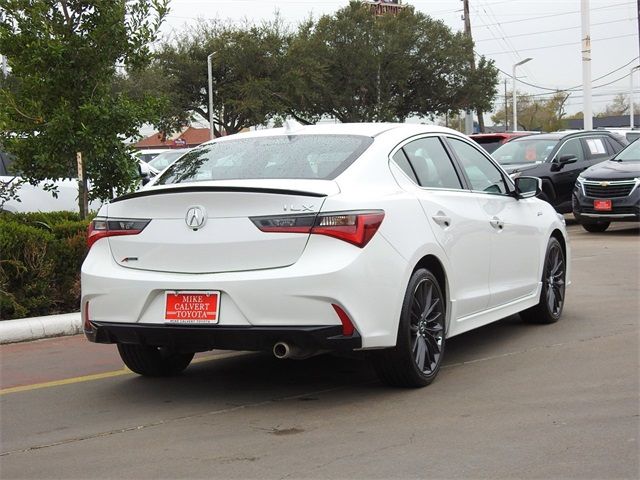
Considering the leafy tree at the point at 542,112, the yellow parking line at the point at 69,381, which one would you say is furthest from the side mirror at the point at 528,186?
the leafy tree at the point at 542,112

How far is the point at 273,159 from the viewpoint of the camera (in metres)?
6.18

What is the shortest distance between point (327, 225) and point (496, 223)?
2148mm

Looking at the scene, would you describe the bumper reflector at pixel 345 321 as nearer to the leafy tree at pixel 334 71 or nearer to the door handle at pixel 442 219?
the door handle at pixel 442 219

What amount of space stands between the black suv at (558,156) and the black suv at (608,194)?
3.57ft

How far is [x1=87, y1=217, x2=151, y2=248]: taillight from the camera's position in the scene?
19.3 ft

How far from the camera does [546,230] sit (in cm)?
825

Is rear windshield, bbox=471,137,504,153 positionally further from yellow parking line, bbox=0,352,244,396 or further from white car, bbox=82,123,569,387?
yellow parking line, bbox=0,352,244,396

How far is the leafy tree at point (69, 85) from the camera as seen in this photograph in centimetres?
1029

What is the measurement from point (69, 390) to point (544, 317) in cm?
400

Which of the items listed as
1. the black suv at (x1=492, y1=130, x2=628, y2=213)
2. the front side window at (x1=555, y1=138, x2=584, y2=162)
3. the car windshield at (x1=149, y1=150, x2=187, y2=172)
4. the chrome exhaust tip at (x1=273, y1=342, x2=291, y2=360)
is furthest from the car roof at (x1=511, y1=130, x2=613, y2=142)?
the chrome exhaust tip at (x1=273, y1=342, x2=291, y2=360)

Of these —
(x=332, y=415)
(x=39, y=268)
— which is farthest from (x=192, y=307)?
(x=39, y=268)

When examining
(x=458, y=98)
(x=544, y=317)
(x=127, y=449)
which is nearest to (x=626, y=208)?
(x=544, y=317)

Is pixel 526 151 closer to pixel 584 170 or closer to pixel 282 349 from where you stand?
pixel 584 170

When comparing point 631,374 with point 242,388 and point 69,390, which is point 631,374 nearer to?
point 242,388
